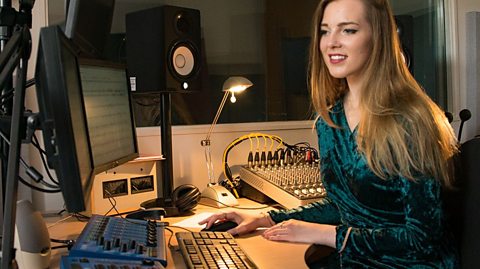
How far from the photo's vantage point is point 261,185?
5.90 ft

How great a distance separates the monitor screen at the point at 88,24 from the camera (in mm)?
956

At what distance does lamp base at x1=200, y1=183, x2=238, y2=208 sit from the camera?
180 centimetres

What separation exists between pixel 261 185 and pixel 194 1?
3.14ft

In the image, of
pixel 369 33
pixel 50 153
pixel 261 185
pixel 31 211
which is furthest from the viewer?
pixel 261 185

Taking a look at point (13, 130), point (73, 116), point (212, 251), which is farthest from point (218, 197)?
point (13, 130)

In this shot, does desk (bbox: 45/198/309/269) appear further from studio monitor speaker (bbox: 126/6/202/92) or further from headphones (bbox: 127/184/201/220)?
studio monitor speaker (bbox: 126/6/202/92)

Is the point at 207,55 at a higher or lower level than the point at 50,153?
higher

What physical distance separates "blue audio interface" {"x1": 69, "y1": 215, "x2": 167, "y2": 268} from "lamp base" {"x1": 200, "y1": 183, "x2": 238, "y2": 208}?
0.48 m

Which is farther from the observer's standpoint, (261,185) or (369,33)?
(261,185)

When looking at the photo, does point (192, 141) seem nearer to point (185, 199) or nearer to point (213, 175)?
point (213, 175)

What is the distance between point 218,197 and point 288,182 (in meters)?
0.28

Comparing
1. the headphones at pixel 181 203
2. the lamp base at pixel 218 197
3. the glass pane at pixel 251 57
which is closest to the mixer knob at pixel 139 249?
the headphones at pixel 181 203

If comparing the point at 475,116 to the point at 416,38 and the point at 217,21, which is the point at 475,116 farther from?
the point at 217,21

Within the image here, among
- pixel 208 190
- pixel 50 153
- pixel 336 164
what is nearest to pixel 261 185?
pixel 208 190
